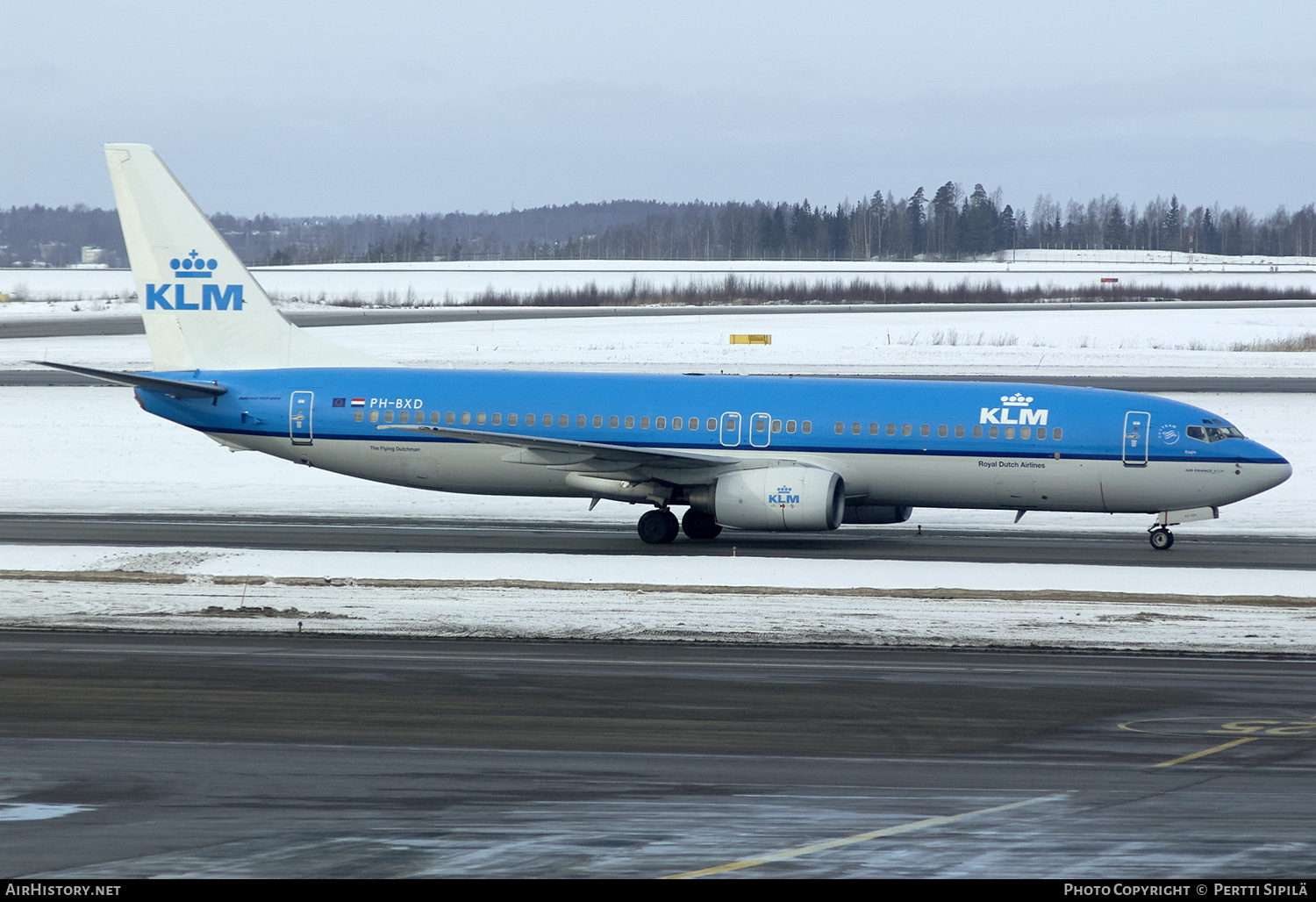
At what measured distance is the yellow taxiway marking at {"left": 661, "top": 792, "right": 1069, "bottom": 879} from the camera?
31.8ft

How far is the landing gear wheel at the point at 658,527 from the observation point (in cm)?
2939

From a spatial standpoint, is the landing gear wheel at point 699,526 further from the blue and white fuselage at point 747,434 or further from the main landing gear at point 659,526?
the blue and white fuselage at point 747,434

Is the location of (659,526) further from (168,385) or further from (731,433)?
(168,385)

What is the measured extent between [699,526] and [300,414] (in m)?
9.17

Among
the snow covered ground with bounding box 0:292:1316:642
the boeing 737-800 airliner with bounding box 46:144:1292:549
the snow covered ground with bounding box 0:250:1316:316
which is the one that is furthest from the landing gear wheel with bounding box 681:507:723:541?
the snow covered ground with bounding box 0:250:1316:316

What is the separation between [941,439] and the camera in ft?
94.0

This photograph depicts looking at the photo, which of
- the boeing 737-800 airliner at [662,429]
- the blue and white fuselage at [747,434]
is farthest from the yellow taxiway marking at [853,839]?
the blue and white fuselage at [747,434]

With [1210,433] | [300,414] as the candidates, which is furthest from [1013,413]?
[300,414]

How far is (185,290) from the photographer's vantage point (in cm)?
3206

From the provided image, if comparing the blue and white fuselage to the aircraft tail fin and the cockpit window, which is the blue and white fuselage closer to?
the cockpit window

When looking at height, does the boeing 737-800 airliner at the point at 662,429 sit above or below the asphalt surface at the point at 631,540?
above

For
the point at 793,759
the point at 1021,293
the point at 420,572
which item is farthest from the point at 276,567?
the point at 1021,293

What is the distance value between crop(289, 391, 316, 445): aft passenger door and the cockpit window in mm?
18728

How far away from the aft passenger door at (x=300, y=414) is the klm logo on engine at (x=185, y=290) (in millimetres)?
3244
